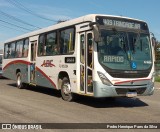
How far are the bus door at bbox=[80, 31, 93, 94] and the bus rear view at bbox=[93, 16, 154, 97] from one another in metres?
0.43

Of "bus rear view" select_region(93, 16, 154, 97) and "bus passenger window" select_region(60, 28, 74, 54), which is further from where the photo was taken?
"bus passenger window" select_region(60, 28, 74, 54)

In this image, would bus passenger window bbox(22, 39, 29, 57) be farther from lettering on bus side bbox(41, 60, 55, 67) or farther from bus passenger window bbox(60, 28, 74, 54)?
bus passenger window bbox(60, 28, 74, 54)

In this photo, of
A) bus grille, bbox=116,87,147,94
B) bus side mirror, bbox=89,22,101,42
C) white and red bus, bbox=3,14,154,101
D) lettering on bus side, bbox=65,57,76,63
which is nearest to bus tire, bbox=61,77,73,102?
white and red bus, bbox=3,14,154,101

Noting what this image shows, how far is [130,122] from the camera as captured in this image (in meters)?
9.57

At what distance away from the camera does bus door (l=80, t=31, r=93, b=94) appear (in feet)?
40.3

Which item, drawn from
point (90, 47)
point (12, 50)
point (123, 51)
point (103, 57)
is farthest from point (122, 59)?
point (12, 50)

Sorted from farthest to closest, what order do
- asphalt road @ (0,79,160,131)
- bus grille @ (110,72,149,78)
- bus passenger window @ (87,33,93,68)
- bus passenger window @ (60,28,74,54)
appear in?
bus passenger window @ (60,28,74,54) < bus passenger window @ (87,33,93,68) < bus grille @ (110,72,149,78) < asphalt road @ (0,79,160,131)

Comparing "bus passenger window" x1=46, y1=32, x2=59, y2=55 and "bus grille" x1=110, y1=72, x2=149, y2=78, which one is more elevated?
"bus passenger window" x1=46, y1=32, x2=59, y2=55

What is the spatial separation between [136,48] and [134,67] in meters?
0.70

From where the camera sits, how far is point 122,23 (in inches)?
496

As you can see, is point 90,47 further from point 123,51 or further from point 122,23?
point 122,23

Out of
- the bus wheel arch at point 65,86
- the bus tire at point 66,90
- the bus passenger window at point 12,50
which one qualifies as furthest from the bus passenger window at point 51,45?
the bus passenger window at point 12,50

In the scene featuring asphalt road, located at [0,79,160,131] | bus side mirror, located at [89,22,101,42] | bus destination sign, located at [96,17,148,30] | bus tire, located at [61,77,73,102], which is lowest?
asphalt road, located at [0,79,160,131]

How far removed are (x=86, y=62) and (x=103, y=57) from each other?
0.80m
